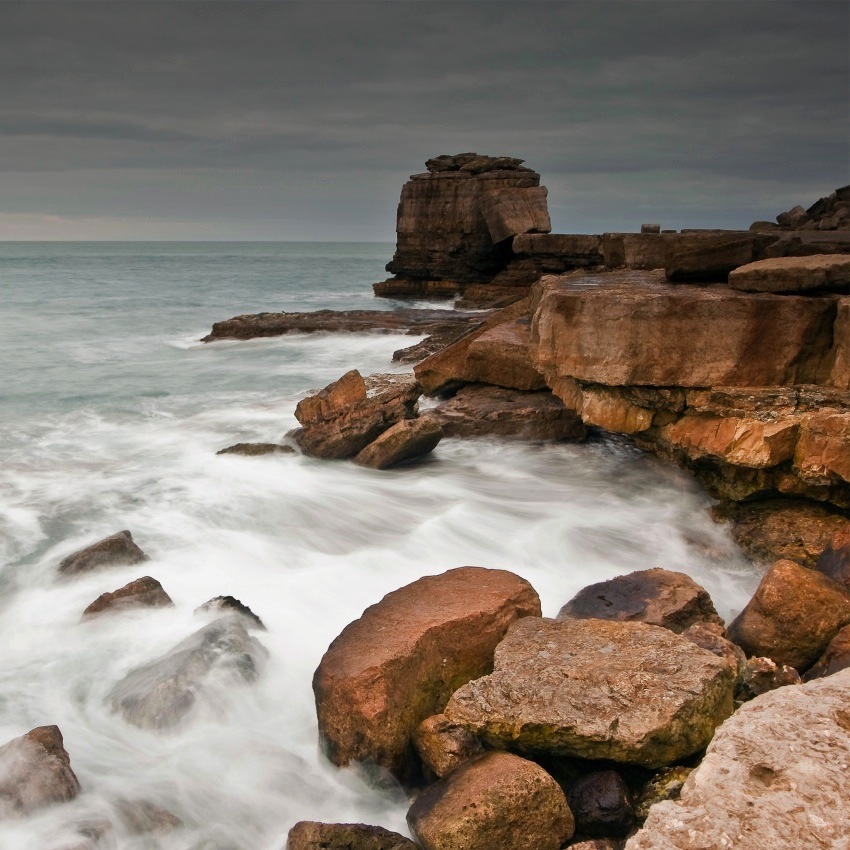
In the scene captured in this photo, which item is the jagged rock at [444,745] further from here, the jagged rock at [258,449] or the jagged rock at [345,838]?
the jagged rock at [258,449]

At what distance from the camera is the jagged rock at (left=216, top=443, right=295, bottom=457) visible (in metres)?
9.52

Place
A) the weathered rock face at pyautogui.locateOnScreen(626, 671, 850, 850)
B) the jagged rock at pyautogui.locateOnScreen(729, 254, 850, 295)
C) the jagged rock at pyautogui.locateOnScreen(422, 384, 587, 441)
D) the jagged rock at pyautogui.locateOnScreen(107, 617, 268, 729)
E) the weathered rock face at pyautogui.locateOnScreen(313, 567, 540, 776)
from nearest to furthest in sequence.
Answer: the weathered rock face at pyautogui.locateOnScreen(626, 671, 850, 850) → the weathered rock face at pyautogui.locateOnScreen(313, 567, 540, 776) → the jagged rock at pyautogui.locateOnScreen(107, 617, 268, 729) → the jagged rock at pyautogui.locateOnScreen(729, 254, 850, 295) → the jagged rock at pyautogui.locateOnScreen(422, 384, 587, 441)

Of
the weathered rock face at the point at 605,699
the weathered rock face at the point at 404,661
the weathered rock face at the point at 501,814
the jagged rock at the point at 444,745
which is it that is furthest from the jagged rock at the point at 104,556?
the weathered rock face at the point at 501,814

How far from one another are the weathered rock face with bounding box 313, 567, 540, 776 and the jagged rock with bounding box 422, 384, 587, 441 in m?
Result: 4.67

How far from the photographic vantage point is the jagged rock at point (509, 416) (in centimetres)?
948

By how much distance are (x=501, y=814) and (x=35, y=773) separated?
2.22 metres

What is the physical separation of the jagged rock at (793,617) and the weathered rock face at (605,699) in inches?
31.0

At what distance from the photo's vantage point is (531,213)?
27.1 m

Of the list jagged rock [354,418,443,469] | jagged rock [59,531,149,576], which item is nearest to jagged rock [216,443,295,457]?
jagged rock [354,418,443,469]

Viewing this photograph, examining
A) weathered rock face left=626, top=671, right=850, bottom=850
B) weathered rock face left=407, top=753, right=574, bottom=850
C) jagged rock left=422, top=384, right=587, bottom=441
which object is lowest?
weathered rock face left=407, top=753, right=574, bottom=850

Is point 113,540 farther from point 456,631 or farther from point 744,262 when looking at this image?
point 744,262

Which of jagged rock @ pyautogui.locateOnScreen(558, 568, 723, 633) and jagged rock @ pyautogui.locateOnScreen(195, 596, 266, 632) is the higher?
jagged rock @ pyautogui.locateOnScreen(558, 568, 723, 633)

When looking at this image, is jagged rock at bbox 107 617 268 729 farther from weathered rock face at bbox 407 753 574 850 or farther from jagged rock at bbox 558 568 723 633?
jagged rock at bbox 558 568 723 633

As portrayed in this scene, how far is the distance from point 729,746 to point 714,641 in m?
1.65
